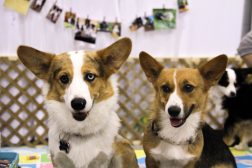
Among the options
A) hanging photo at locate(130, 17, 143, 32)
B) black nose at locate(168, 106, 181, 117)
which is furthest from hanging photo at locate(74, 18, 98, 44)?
black nose at locate(168, 106, 181, 117)

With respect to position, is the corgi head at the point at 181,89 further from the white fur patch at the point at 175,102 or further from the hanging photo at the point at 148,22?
the hanging photo at the point at 148,22

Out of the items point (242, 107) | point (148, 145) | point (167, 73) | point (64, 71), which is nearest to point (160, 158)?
point (148, 145)

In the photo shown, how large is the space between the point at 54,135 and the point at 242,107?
1.52 meters

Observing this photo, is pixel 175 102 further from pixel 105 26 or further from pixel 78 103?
pixel 105 26

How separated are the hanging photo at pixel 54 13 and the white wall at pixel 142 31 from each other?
1.2 inches

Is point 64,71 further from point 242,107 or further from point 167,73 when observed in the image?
point 242,107

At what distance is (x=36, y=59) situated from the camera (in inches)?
51.0

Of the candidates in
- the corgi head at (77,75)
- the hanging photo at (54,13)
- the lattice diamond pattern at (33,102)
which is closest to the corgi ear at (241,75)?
the lattice diamond pattern at (33,102)

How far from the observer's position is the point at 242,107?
2303 millimetres

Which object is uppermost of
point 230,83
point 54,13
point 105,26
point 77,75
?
point 54,13

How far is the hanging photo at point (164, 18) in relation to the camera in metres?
2.43

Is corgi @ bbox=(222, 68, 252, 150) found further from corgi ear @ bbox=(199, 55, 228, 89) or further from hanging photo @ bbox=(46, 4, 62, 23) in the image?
hanging photo @ bbox=(46, 4, 62, 23)

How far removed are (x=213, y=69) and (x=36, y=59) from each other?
2.58 feet

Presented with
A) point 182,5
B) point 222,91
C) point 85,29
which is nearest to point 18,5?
point 85,29
